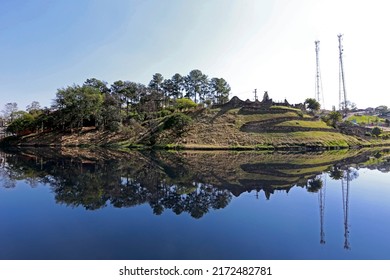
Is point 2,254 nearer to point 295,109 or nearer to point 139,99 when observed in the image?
point 295,109

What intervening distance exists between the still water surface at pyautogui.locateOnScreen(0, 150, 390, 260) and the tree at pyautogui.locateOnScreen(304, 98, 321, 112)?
70.5 meters

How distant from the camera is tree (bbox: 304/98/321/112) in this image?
94000 mm

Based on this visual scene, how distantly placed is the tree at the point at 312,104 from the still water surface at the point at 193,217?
70457mm

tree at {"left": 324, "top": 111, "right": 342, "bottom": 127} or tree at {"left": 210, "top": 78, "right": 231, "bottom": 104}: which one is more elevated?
tree at {"left": 210, "top": 78, "right": 231, "bottom": 104}

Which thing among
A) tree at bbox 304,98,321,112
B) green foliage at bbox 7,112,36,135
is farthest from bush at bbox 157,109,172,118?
tree at bbox 304,98,321,112

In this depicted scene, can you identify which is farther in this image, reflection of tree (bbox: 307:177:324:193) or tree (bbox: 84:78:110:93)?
tree (bbox: 84:78:110:93)

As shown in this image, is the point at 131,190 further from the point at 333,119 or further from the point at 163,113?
the point at 333,119

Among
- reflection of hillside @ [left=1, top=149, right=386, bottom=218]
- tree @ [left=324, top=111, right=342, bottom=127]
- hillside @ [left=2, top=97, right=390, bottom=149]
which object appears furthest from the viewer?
tree @ [left=324, top=111, right=342, bottom=127]

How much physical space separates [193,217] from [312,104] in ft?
297

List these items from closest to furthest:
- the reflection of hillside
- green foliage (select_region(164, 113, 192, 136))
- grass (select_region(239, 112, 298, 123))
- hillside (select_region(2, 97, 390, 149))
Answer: the reflection of hillside → hillside (select_region(2, 97, 390, 149)) → green foliage (select_region(164, 113, 192, 136)) → grass (select_region(239, 112, 298, 123))

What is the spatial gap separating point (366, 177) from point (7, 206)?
1329 inches

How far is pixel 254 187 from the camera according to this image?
940 inches

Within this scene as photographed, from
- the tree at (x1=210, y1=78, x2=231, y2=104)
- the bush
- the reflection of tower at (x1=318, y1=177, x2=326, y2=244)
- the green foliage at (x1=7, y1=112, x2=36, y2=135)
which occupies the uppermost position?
the tree at (x1=210, y1=78, x2=231, y2=104)

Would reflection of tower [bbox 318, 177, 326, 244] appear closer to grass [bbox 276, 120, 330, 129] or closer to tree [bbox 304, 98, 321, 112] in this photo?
grass [bbox 276, 120, 330, 129]
